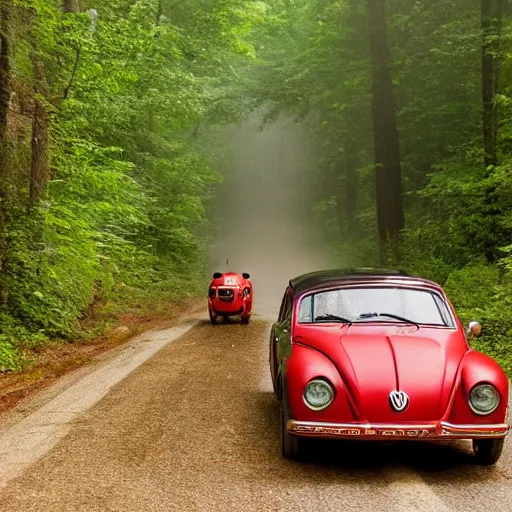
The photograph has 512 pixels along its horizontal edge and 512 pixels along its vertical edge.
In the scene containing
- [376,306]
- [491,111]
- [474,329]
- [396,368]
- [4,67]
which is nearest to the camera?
[396,368]

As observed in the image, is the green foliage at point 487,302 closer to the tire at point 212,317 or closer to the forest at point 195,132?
the forest at point 195,132

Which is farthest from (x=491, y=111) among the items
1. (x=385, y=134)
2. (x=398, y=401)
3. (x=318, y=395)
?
(x=318, y=395)

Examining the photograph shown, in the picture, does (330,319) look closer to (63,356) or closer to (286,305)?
(286,305)

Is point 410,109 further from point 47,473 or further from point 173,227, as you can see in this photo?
point 47,473

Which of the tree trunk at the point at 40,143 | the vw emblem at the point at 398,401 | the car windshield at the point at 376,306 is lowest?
the vw emblem at the point at 398,401

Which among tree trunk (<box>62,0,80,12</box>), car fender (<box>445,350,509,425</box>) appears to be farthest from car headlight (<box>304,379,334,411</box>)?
tree trunk (<box>62,0,80,12</box>)

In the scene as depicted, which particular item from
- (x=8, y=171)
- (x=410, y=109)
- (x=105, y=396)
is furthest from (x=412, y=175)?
(x=105, y=396)

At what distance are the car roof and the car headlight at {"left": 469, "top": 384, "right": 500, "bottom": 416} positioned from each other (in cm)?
161

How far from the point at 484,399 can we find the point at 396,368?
74cm

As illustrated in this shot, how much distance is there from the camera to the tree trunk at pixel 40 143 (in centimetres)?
1248

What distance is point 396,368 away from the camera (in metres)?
5.42

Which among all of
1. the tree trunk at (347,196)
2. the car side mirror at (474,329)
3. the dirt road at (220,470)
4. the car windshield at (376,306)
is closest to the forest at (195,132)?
the tree trunk at (347,196)

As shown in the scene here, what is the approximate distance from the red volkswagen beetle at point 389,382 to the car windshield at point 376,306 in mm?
15

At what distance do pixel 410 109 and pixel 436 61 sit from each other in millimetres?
1987
